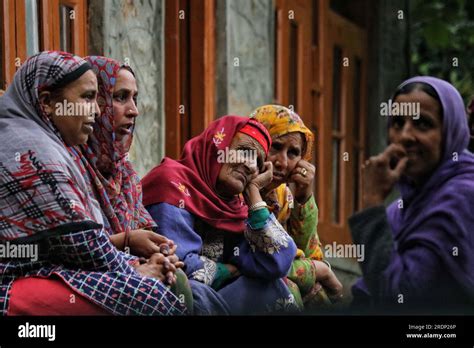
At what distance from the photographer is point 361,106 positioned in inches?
433

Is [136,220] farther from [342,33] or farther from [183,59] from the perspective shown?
[342,33]

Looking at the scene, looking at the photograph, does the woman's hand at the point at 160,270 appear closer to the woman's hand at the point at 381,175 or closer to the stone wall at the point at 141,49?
the woman's hand at the point at 381,175

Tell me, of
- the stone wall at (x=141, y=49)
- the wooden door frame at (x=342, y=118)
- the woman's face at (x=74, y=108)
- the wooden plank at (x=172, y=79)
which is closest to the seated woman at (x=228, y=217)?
the woman's face at (x=74, y=108)

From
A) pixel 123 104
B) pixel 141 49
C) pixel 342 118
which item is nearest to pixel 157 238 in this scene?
pixel 123 104

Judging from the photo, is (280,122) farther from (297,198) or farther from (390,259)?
→ (390,259)

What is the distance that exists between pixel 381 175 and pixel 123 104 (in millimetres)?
1218

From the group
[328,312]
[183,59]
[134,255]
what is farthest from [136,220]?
[183,59]

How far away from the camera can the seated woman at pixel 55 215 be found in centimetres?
448

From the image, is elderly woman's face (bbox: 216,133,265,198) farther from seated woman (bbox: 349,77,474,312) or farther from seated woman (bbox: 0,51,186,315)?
seated woman (bbox: 349,77,474,312)

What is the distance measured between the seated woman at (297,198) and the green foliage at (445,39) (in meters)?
2.93
